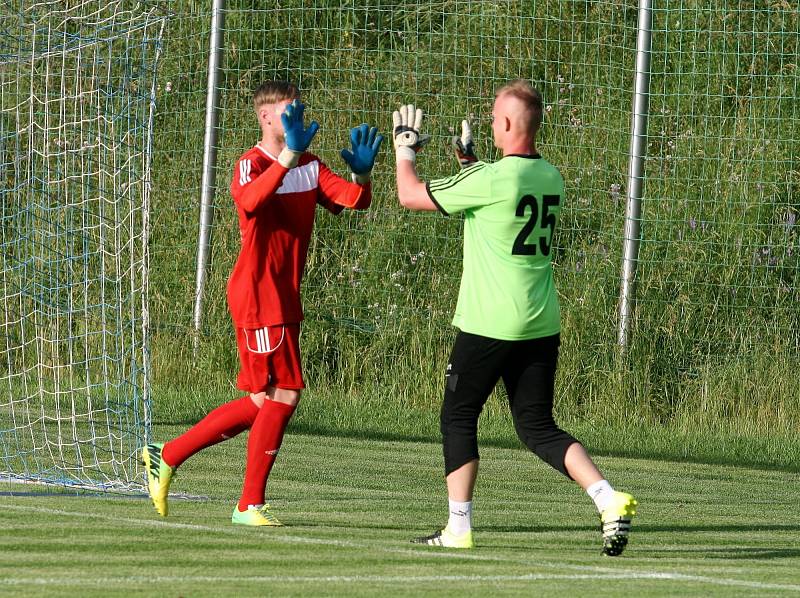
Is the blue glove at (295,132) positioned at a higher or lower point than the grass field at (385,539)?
higher

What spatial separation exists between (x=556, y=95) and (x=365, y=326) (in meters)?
2.91

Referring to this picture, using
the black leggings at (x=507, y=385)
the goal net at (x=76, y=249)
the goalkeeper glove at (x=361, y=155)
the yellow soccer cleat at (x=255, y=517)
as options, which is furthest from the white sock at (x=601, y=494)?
the goal net at (x=76, y=249)

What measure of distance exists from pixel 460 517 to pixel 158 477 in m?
1.51

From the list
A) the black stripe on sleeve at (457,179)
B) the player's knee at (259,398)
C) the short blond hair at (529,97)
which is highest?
the short blond hair at (529,97)

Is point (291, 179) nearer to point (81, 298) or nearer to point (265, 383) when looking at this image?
point (265, 383)

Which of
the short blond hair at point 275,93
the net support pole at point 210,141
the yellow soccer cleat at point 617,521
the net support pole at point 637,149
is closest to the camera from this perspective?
the yellow soccer cleat at point 617,521

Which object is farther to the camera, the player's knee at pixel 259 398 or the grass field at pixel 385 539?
the player's knee at pixel 259 398

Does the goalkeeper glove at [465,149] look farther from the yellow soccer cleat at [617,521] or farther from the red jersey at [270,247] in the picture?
the yellow soccer cleat at [617,521]

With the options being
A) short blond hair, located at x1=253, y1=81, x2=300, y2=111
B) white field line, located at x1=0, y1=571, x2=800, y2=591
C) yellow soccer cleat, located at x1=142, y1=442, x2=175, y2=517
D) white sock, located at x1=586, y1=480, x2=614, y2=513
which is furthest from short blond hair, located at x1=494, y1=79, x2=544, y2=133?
yellow soccer cleat, located at x1=142, y1=442, x2=175, y2=517

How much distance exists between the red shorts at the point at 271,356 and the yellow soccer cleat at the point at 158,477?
0.53 meters

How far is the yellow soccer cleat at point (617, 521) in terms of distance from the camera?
265 inches

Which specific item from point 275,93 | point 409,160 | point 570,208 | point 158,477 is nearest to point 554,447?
point 409,160

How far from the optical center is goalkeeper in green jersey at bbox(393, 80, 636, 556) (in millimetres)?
6957

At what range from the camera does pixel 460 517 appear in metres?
6.96
